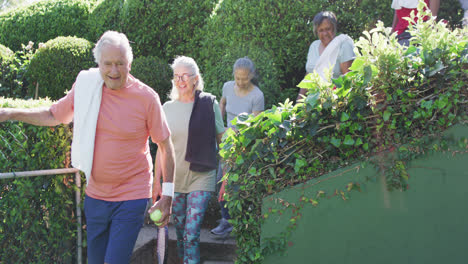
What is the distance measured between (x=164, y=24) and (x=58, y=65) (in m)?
1.80

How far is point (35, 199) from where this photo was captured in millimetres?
3736

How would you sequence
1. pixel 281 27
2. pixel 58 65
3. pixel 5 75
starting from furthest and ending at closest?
1. pixel 5 75
2. pixel 58 65
3. pixel 281 27

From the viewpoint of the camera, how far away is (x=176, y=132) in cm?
423

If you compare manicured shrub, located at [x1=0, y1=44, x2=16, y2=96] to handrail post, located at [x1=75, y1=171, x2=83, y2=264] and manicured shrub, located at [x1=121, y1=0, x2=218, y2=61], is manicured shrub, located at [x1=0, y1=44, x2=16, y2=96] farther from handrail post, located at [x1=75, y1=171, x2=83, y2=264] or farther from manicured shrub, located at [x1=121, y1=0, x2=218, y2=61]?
handrail post, located at [x1=75, y1=171, x2=83, y2=264]

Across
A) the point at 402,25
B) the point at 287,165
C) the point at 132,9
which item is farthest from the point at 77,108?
the point at 132,9

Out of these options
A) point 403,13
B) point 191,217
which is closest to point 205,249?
point 191,217

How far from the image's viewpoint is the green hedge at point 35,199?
3.56m

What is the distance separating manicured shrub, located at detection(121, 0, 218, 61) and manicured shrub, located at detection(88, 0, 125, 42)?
0.30 metres

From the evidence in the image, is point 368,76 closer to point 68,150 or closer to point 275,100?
point 68,150

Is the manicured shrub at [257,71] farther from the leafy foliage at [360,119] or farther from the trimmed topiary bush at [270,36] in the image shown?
the leafy foliage at [360,119]

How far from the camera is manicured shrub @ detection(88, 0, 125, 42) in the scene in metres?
8.32

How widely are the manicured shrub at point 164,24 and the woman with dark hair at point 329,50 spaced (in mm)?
2746

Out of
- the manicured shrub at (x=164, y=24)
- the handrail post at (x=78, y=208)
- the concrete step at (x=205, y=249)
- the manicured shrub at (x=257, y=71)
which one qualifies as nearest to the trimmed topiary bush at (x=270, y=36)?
the manicured shrub at (x=257, y=71)

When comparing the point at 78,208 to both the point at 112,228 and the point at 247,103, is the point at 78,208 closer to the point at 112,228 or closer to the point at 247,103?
the point at 112,228
